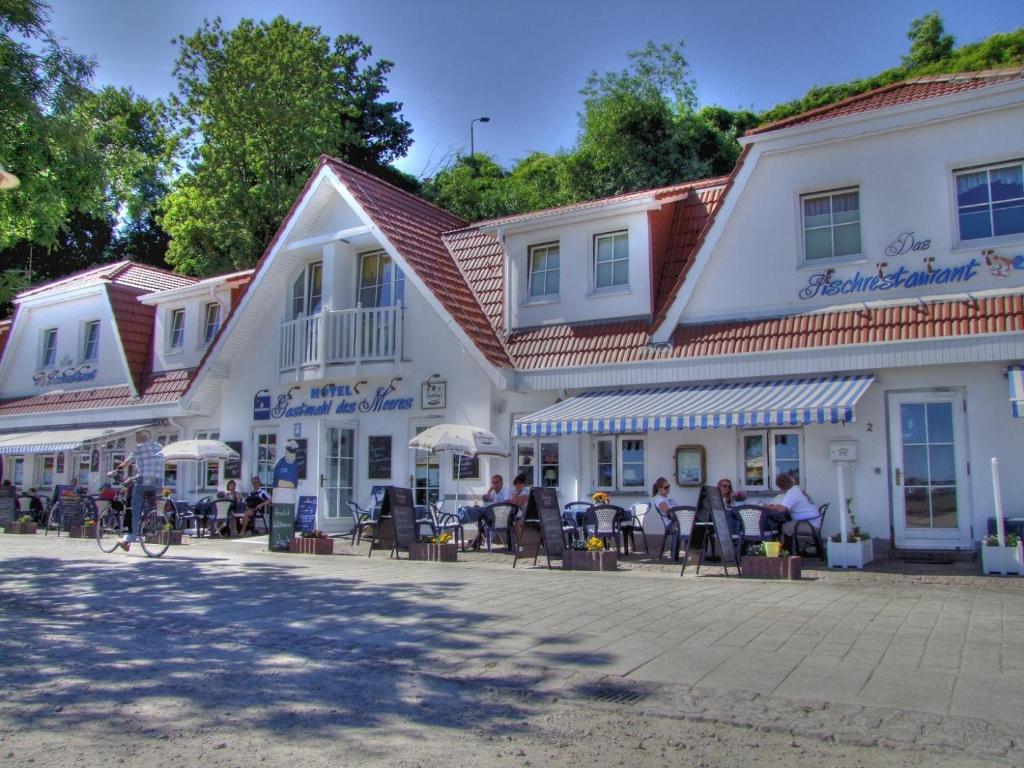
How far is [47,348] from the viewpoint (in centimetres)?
2686

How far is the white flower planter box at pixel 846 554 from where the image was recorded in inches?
462

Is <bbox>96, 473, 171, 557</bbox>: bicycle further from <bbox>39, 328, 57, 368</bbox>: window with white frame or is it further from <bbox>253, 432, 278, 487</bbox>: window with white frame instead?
<bbox>39, 328, 57, 368</bbox>: window with white frame

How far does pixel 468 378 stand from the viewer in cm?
1695

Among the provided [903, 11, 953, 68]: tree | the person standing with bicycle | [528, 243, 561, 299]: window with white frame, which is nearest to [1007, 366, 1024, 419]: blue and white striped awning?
[528, 243, 561, 299]: window with white frame

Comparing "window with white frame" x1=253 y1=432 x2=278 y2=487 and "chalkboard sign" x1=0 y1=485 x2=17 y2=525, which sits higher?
"window with white frame" x1=253 y1=432 x2=278 y2=487

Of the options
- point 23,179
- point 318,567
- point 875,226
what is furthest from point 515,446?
point 23,179

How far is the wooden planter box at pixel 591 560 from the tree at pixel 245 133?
23372 mm

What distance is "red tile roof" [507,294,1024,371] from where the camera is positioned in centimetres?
1242

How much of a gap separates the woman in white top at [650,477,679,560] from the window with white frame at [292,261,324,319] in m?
9.20

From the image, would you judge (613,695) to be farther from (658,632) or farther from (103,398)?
(103,398)

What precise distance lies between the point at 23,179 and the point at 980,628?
13724mm

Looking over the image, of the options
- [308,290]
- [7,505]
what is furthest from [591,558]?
[7,505]

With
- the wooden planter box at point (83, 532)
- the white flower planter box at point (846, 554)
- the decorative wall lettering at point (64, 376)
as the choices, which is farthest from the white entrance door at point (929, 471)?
the decorative wall lettering at point (64, 376)

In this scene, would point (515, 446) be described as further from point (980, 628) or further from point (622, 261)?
point (980, 628)
